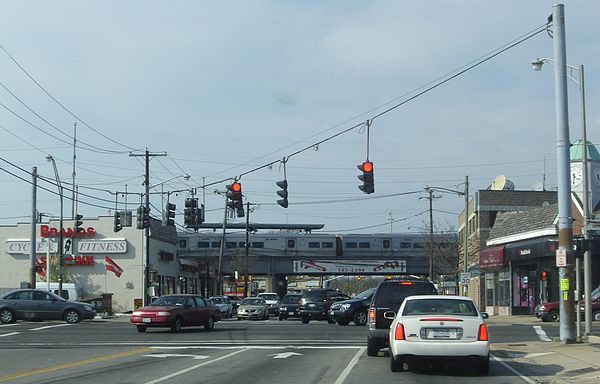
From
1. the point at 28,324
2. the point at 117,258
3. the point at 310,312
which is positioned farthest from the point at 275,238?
the point at 28,324

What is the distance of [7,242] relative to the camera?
209 ft

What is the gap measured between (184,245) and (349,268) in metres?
20.2

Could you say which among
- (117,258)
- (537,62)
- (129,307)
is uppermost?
(537,62)

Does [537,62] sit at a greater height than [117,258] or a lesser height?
greater

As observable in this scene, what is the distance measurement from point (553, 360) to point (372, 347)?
415cm

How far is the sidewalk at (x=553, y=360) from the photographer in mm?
14831

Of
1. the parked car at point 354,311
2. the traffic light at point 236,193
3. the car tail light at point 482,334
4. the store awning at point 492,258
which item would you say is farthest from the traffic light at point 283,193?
the store awning at point 492,258

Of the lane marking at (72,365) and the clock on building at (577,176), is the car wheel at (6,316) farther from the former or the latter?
the clock on building at (577,176)

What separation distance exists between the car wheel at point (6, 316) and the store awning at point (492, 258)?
2974 centimetres

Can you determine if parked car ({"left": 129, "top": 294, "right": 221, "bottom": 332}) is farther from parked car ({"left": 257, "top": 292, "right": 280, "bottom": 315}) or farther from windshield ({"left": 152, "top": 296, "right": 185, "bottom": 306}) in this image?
parked car ({"left": 257, "top": 292, "right": 280, "bottom": 315})

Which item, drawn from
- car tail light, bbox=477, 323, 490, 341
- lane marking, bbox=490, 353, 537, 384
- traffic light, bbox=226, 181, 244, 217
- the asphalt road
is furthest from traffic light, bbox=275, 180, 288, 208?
car tail light, bbox=477, 323, 490, 341

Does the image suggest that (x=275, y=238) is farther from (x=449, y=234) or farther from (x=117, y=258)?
(x=117, y=258)

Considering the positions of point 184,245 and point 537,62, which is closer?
point 537,62

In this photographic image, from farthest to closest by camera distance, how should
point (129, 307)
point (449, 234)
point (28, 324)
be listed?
point (449, 234), point (129, 307), point (28, 324)
